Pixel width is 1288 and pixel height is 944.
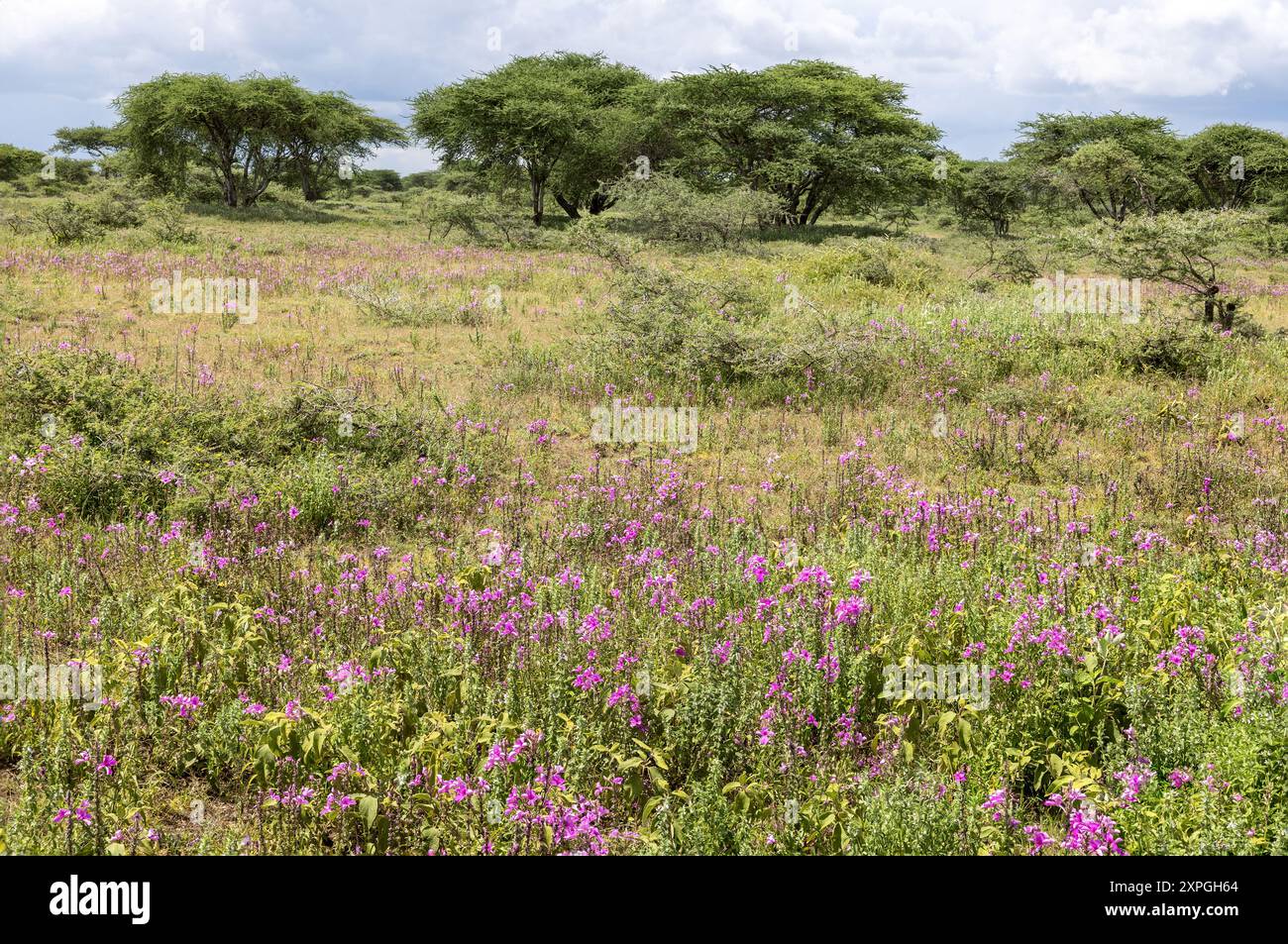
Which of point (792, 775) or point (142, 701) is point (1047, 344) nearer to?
point (792, 775)

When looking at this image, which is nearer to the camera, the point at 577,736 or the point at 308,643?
the point at 577,736

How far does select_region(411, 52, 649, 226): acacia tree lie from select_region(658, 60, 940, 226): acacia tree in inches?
135

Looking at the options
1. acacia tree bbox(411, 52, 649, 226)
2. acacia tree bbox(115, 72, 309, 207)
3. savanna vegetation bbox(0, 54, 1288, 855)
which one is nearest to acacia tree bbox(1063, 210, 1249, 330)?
savanna vegetation bbox(0, 54, 1288, 855)

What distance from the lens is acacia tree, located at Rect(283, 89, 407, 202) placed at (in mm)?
41156

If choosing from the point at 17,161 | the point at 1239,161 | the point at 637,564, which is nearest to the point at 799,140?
the point at 1239,161

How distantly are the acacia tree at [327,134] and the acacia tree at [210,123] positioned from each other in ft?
2.32

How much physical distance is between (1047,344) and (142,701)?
1131 centimetres

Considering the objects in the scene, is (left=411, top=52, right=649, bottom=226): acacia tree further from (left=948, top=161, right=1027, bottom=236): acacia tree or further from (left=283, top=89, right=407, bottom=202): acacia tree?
(left=948, top=161, right=1027, bottom=236): acacia tree

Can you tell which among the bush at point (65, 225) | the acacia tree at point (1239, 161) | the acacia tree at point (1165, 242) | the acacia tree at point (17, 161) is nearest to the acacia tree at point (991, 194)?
the acacia tree at point (1239, 161)

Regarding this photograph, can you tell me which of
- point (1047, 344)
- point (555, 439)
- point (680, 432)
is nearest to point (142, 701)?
point (555, 439)

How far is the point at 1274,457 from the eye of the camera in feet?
27.8

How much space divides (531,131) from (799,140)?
11.3 m

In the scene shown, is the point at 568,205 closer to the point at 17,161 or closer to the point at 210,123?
the point at 210,123

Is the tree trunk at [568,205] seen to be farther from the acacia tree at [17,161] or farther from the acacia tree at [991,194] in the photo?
the acacia tree at [17,161]
